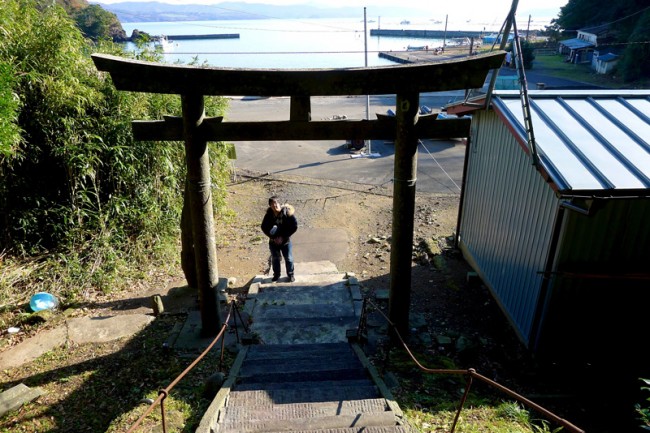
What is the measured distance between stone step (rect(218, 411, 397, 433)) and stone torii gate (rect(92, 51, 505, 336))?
2.41 meters

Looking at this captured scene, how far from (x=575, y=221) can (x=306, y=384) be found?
417 cm

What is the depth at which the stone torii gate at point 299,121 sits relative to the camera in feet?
16.6

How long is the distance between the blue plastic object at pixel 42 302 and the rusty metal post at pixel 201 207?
130 inches

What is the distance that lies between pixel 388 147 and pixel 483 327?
45.7 feet

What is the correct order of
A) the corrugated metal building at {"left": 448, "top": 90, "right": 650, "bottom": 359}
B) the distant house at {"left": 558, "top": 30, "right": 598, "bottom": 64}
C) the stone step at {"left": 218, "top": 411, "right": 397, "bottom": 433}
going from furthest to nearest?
the distant house at {"left": 558, "top": 30, "right": 598, "bottom": 64} → the corrugated metal building at {"left": 448, "top": 90, "right": 650, "bottom": 359} → the stone step at {"left": 218, "top": 411, "right": 397, "bottom": 433}

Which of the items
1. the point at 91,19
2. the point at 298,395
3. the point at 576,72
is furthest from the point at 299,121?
the point at 576,72

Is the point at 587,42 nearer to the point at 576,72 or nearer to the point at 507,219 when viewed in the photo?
the point at 576,72

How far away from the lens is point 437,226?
12.4 metres

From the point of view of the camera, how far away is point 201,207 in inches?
229

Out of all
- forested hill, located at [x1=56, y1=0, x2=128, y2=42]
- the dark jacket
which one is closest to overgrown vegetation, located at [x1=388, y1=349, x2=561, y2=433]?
the dark jacket

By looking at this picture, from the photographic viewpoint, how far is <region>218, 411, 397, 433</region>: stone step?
3.94 metres

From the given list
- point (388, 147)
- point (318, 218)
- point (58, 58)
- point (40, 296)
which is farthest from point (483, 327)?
point (388, 147)

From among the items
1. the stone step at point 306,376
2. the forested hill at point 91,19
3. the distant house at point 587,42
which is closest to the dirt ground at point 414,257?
the stone step at point 306,376

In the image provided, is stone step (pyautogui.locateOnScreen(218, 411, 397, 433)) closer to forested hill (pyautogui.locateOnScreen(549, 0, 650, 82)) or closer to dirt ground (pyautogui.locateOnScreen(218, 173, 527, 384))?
dirt ground (pyautogui.locateOnScreen(218, 173, 527, 384))
